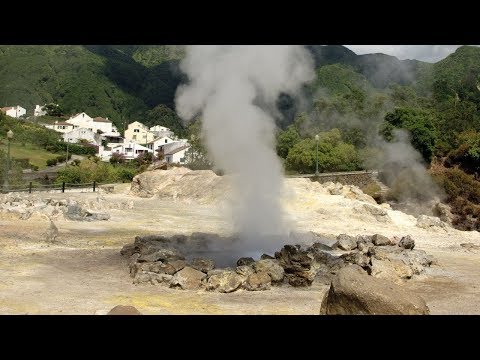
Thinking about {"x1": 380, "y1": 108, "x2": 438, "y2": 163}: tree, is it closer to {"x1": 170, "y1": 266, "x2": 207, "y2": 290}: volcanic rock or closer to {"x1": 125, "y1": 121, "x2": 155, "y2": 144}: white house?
{"x1": 170, "y1": 266, "x2": 207, "y2": 290}: volcanic rock

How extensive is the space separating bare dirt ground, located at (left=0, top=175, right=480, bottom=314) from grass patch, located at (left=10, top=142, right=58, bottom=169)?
141ft

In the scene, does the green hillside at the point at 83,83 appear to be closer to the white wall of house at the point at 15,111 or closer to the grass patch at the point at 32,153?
the white wall of house at the point at 15,111

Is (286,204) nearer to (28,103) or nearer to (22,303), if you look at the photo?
(22,303)

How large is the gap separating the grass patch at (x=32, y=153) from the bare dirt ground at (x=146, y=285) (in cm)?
4295

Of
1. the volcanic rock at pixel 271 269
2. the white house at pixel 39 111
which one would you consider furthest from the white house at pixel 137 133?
the volcanic rock at pixel 271 269

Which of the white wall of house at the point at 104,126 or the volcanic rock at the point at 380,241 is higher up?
the white wall of house at the point at 104,126

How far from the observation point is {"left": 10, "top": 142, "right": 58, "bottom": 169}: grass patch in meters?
65.3

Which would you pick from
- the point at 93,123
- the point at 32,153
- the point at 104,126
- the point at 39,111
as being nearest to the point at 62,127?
the point at 93,123

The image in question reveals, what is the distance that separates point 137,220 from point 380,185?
75.3 feet

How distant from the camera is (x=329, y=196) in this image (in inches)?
1262

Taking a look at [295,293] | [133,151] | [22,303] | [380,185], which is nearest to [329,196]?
[380,185]

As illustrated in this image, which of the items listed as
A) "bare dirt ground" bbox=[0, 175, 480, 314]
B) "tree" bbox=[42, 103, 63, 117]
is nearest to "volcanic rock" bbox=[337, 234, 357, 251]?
"bare dirt ground" bbox=[0, 175, 480, 314]

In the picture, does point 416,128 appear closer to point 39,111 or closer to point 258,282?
point 258,282

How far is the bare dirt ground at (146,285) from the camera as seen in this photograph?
→ 35.3 ft
